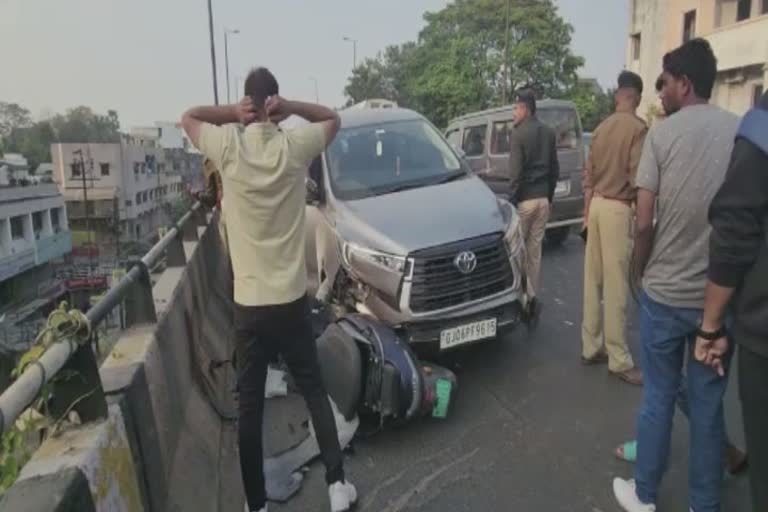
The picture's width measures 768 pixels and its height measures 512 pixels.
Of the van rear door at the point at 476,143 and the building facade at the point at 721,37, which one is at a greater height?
the building facade at the point at 721,37

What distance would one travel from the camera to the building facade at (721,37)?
83.5 feet

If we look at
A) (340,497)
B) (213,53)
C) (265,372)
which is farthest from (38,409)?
(213,53)

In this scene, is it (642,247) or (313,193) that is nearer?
(642,247)

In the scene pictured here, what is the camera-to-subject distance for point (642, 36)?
37500 mm

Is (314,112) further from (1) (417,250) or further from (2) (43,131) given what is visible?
(2) (43,131)

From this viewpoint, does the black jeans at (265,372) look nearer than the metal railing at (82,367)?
→ No

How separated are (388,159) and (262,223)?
3.14m

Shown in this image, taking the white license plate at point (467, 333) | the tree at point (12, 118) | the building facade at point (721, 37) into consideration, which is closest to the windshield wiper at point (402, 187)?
the white license plate at point (467, 333)

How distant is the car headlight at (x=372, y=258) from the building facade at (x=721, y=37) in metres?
20.1

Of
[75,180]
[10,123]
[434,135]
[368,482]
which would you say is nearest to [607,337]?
[368,482]

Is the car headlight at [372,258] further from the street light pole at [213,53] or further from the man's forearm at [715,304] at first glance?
the street light pole at [213,53]

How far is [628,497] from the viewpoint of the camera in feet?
10.2

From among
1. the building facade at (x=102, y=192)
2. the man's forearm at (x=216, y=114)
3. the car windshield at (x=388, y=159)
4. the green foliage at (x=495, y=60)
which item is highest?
the green foliage at (x=495, y=60)

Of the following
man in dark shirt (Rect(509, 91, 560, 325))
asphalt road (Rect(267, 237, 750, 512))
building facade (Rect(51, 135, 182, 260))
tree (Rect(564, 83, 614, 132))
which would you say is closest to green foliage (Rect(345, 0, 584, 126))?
tree (Rect(564, 83, 614, 132))
